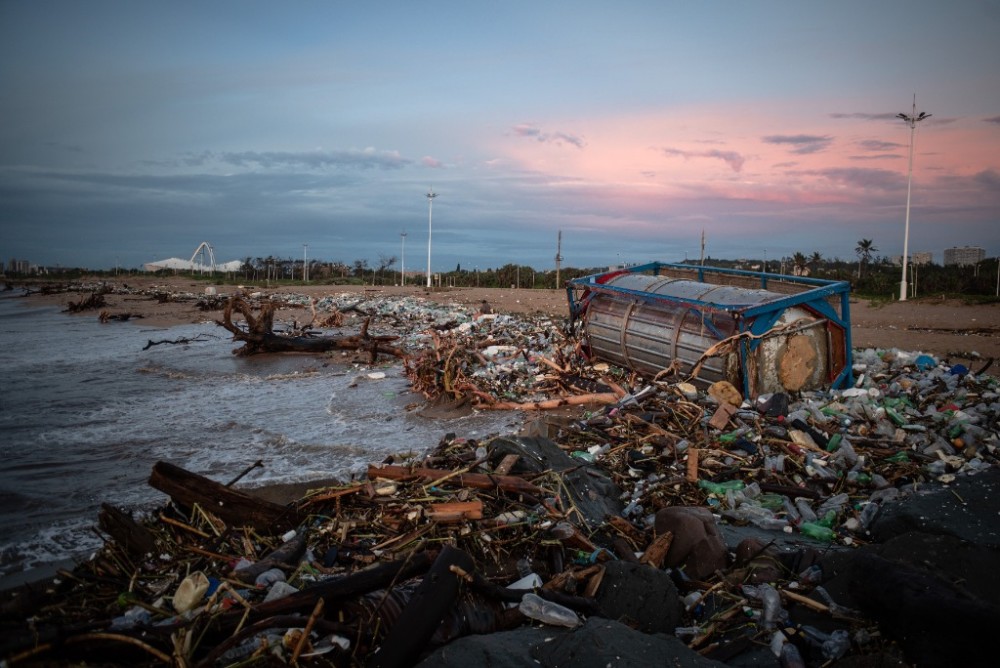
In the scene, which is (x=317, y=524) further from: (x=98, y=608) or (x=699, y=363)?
(x=699, y=363)

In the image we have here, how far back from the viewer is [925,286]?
27016mm

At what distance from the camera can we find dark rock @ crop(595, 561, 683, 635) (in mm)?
2646

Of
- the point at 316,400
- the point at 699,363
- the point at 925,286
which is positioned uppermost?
the point at 925,286

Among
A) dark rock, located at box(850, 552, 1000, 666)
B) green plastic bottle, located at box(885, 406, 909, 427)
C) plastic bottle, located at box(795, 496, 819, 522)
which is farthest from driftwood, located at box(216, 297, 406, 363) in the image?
dark rock, located at box(850, 552, 1000, 666)

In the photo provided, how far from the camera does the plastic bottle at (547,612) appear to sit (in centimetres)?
243

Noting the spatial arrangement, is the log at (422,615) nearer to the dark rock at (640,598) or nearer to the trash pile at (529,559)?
the trash pile at (529,559)

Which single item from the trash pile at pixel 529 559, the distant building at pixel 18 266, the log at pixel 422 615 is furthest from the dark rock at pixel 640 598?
the distant building at pixel 18 266

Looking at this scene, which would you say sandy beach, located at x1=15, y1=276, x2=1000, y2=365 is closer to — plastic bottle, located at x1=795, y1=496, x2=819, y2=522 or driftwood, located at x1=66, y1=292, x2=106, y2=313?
driftwood, located at x1=66, y1=292, x2=106, y2=313

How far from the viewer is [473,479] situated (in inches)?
142

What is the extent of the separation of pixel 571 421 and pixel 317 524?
4.04 metres

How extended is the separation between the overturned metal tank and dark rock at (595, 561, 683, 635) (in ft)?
14.0

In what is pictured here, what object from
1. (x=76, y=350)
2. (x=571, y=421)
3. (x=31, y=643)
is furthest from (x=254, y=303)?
(x=31, y=643)

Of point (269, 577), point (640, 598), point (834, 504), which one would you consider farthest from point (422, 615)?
point (834, 504)

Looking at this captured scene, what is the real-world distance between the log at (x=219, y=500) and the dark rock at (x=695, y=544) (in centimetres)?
218
